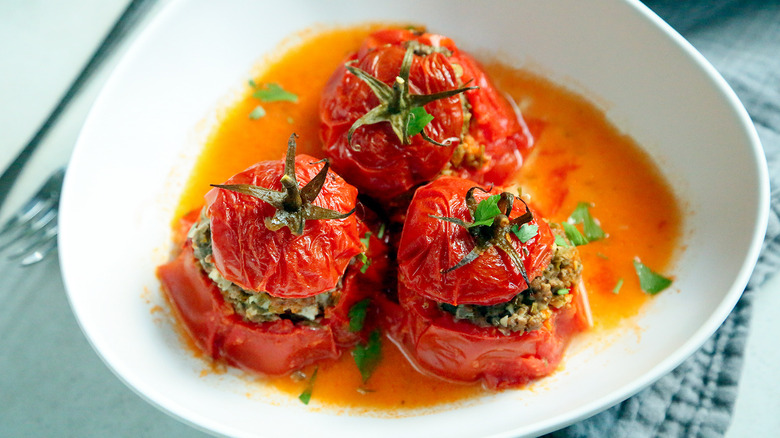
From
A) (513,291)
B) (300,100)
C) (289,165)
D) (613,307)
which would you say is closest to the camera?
(289,165)

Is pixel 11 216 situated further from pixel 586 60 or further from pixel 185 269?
pixel 586 60

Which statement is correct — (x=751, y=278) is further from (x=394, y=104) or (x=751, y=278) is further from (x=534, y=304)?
(x=394, y=104)

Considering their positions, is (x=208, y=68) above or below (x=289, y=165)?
below

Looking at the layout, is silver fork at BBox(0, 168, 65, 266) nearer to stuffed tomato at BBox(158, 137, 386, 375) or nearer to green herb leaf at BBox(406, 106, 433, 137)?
stuffed tomato at BBox(158, 137, 386, 375)

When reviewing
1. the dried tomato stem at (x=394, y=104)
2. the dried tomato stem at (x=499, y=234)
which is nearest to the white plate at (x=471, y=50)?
the dried tomato stem at (x=499, y=234)

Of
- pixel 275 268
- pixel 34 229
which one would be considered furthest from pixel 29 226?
pixel 275 268

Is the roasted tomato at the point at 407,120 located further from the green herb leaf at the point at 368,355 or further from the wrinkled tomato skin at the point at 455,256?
the green herb leaf at the point at 368,355

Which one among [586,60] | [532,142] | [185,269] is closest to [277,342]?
[185,269]

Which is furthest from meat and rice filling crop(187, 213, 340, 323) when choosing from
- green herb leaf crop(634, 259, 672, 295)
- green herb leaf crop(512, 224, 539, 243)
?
green herb leaf crop(634, 259, 672, 295)
